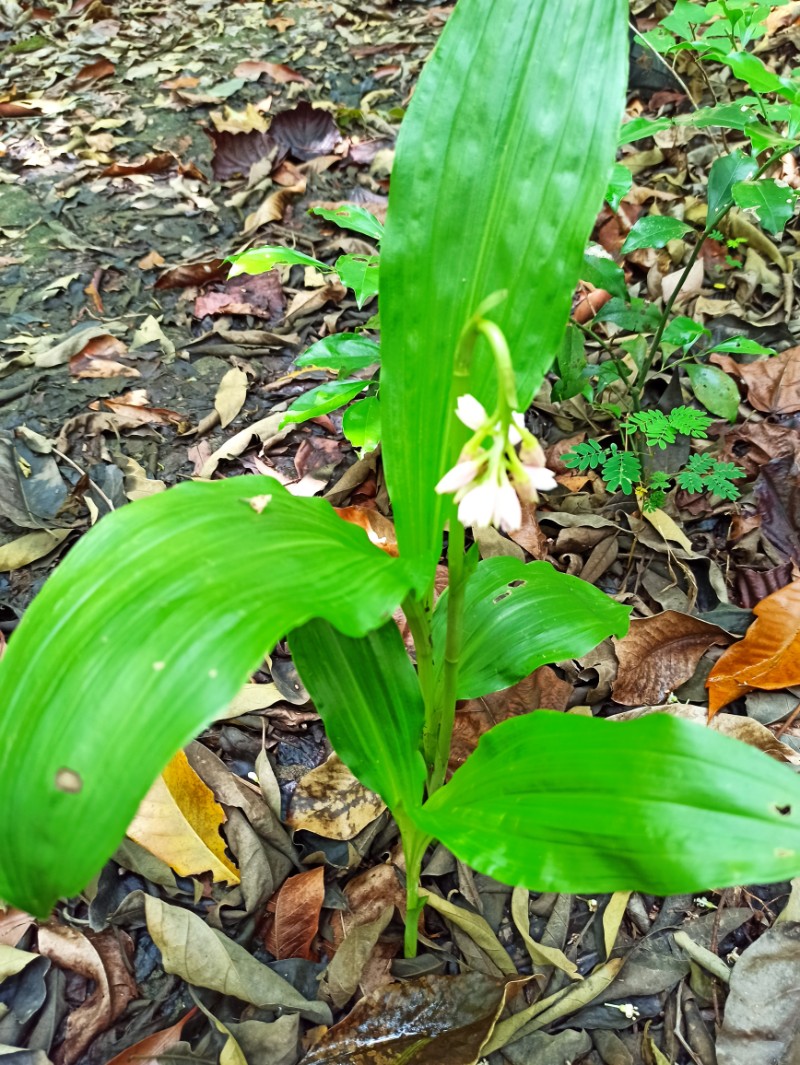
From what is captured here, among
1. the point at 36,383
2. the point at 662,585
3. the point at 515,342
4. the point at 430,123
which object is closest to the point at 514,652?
the point at 515,342

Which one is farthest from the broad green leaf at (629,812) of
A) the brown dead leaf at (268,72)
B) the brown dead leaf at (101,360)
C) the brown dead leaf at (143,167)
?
the brown dead leaf at (268,72)

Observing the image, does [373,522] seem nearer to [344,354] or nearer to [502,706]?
[344,354]

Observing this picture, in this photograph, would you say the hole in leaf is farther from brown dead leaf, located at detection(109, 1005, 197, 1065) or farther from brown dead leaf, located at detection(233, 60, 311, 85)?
brown dead leaf, located at detection(233, 60, 311, 85)

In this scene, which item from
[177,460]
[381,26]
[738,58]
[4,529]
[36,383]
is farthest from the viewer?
[381,26]

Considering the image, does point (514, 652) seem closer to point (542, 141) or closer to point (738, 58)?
point (542, 141)

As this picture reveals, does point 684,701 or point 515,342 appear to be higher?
point 515,342

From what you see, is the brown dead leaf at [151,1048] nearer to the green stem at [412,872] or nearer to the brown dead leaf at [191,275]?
the green stem at [412,872]
